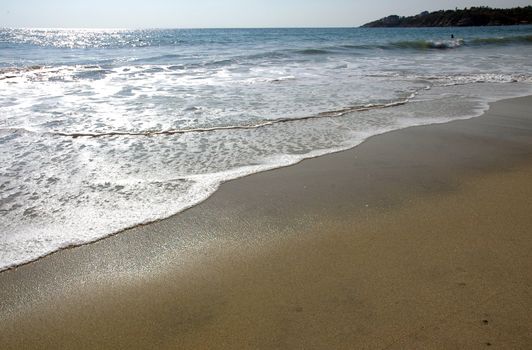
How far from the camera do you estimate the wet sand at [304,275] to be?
6.40 feet

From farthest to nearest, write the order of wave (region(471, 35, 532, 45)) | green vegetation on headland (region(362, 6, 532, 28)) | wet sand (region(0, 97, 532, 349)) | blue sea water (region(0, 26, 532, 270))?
1. green vegetation on headland (region(362, 6, 532, 28))
2. wave (region(471, 35, 532, 45))
3. blue sea water (region(0, 26, 532, 270))
4. wet sand (region(0, 97, 532, 349))

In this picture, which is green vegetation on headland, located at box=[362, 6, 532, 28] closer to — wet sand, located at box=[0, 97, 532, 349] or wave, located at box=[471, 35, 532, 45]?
wave, located at box=[471, 35, 532, 45]

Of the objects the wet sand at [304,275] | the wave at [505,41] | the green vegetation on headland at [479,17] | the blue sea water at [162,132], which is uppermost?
the green vegetation on headland at [479,17]

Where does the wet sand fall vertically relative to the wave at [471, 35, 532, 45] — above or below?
below

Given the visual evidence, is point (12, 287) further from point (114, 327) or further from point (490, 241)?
point (490, 241)

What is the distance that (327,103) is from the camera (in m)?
7.46

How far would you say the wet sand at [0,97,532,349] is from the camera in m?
1.95

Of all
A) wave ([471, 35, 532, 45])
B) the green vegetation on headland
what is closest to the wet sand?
wave ([471, 35, 532, 45])

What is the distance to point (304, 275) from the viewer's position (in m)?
2.38

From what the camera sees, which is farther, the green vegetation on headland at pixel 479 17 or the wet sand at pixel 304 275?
the green vegetation on headland at pixel 479 17

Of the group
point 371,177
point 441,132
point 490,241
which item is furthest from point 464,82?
point 490,241

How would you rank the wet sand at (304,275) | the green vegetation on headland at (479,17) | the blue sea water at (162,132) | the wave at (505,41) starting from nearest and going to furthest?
1. the wet sand at (304,275)
2. the blue sea water at (162,132)
3. the wave at (505,41)
4. the green vegetation on headland at (479,17)

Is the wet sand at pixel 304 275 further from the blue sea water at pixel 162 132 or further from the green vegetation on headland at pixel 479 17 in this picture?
the green vegetation on headland at pixel 479 17

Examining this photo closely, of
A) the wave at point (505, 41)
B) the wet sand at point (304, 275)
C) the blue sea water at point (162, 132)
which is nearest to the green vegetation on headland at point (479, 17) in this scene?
the wave at point (505, 41)
